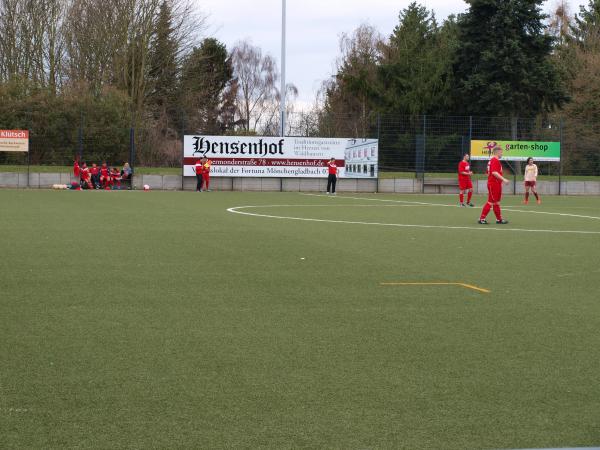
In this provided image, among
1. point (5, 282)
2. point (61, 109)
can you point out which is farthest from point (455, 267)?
point (61, 109)

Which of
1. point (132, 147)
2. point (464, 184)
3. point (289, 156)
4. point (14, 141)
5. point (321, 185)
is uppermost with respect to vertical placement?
point (14, 141)

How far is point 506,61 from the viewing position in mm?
57625

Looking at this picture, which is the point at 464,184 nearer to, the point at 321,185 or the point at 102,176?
the point at 321,185

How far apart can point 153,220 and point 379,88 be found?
44.0 meters

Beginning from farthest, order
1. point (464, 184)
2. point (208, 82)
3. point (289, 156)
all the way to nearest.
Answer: point (208, 82)
point (289, 156)
point (464, 184)

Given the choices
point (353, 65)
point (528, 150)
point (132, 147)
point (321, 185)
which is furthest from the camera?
point (353, 65)

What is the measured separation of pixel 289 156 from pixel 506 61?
67.7ft

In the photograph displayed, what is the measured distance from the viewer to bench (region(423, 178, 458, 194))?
43.1 meters

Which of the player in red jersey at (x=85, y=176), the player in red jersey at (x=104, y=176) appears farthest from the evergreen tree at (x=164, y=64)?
the player in red jersey at (x=85, y=176)

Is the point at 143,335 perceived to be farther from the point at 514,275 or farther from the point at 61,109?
the point at 61,109

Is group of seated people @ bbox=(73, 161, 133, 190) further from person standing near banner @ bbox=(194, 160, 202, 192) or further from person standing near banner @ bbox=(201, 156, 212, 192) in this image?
person standing near banner @ bbox=(201, 156, 212, 192)

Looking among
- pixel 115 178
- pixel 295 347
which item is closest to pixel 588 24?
pixel 115 178

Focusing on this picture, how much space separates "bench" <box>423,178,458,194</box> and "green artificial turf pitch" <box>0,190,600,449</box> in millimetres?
28803

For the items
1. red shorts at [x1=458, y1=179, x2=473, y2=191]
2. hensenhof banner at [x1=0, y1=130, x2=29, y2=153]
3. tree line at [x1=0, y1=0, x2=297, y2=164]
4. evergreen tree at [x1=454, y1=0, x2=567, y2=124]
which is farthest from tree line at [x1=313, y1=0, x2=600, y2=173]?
red shorts at [x1=458, y1=179, x2=473, y2=191]
